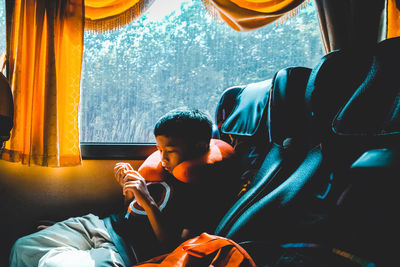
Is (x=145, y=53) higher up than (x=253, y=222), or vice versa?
(x=145, y=53)

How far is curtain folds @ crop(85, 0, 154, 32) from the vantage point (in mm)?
1261

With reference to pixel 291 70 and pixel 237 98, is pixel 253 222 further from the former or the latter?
pixel 237 98

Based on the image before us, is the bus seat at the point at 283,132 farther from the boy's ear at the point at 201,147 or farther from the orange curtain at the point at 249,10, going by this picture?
the orange curtain at the point at 249,10

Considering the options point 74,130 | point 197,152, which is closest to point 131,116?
point 74,130

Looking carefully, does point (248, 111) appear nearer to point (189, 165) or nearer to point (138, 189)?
point (189, 165)

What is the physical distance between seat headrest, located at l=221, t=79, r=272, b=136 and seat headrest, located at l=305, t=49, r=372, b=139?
0.25 meters

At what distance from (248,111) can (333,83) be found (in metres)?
0.37

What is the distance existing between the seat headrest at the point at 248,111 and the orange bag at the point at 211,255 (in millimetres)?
445

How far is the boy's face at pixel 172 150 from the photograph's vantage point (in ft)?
3.06

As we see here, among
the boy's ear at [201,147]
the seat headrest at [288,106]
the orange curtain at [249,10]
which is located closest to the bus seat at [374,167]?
the seat headrest at [288,106]

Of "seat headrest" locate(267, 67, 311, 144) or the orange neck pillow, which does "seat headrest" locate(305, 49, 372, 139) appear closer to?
"seat headrest" locate(267, 67, 311, 144)

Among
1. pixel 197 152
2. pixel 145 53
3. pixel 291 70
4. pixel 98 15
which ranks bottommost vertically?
pixel 197 152

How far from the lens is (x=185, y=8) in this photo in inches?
56.2

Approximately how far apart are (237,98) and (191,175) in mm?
474
